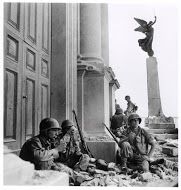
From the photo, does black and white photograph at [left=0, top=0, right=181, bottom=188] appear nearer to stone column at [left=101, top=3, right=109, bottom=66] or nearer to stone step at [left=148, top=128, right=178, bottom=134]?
stone column at [left=101, top=3, right=109, bottom=66]

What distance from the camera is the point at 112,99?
8070mm

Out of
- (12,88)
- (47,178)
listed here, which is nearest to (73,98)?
(12,88)

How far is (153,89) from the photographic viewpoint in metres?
12.8

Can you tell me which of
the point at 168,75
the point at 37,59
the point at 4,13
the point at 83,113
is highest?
the point at 4,13

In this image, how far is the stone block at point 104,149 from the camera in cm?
595

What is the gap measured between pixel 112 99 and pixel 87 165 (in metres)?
3.50

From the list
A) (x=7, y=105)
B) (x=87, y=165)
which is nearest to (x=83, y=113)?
(x=87, y=165)

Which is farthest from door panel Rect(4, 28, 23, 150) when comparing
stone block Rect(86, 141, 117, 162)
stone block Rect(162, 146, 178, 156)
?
stone block Rect(162, 146, 178, 156)

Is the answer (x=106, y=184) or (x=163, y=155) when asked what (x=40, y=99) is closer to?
(x=106, y=184)

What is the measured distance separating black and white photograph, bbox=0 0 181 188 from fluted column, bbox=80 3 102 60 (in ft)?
0.09

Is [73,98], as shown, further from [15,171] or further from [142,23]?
[142,23]

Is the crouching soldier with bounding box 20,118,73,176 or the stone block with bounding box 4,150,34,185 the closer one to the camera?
the stone block with bounding box 4,150,34,185

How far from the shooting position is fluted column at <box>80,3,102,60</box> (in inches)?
280

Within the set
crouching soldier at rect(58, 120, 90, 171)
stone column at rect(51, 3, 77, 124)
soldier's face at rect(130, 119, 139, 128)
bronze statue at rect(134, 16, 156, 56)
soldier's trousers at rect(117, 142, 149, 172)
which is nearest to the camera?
crouching soldier at rect(58, 120, 90, 171)
